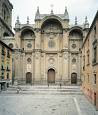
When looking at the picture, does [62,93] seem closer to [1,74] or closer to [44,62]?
[1,74]

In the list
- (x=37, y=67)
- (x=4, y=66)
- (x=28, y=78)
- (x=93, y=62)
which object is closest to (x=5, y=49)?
(x=4, y=66)

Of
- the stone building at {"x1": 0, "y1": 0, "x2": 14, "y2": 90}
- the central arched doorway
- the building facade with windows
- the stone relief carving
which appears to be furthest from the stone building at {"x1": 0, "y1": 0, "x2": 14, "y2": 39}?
the central arched doorway

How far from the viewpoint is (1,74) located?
32062mm

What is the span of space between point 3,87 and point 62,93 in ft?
33.2

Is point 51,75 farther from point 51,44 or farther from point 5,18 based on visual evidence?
point 5,18

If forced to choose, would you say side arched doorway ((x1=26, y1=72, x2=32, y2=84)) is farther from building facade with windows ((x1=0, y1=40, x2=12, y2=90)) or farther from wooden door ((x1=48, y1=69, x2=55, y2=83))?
building facade with windows ((x1=0, y1=40, x2=12, y2=90))

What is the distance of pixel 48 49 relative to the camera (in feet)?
145

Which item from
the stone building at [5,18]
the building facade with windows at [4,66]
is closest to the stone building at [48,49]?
the stone building at [5,18]

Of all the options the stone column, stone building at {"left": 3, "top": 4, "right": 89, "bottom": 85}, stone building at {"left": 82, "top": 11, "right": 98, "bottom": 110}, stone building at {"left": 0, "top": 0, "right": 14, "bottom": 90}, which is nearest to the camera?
stone building at {"left": 82, "top": 11, "right": 98, "bottom": 110}

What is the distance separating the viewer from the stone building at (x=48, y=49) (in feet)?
140

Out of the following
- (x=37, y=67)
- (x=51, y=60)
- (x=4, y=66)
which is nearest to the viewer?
(x=4, y=66)

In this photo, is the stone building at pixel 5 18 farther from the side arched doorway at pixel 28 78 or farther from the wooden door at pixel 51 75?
the wooden door at pixel 51 75

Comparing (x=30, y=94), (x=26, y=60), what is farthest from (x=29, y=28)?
(x=30, y=94)

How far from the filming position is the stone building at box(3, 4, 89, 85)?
140 ft
